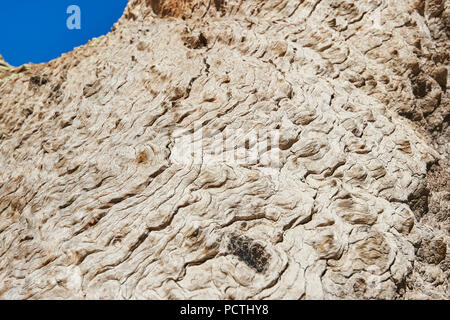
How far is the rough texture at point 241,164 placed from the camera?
184 inches

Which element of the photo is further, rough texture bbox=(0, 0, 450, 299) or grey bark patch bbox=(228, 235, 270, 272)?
rough texture bbox=(0, 0, 450, 299)

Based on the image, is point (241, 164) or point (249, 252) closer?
point (249, 252)

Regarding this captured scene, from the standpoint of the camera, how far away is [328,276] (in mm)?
4457

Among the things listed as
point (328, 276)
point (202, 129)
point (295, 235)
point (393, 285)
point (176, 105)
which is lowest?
point (393, 285)

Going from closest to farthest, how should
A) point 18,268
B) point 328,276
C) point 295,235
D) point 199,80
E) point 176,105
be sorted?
point 328,276 → point 295,235 → point 18,268 → point 176,105 → point 199,80

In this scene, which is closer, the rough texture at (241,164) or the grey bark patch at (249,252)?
the grey bark patch at (249,252)

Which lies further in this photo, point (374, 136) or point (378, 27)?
point (378, 27)

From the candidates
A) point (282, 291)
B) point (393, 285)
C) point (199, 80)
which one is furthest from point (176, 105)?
point (393, 285)

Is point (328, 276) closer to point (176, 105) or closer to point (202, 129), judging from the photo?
point (202, 129)

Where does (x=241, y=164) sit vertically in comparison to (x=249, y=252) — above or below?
above

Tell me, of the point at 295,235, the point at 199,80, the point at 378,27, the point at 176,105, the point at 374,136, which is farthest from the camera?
the point at 378,27

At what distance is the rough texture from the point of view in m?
4.66

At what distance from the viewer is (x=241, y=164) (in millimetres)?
5746
